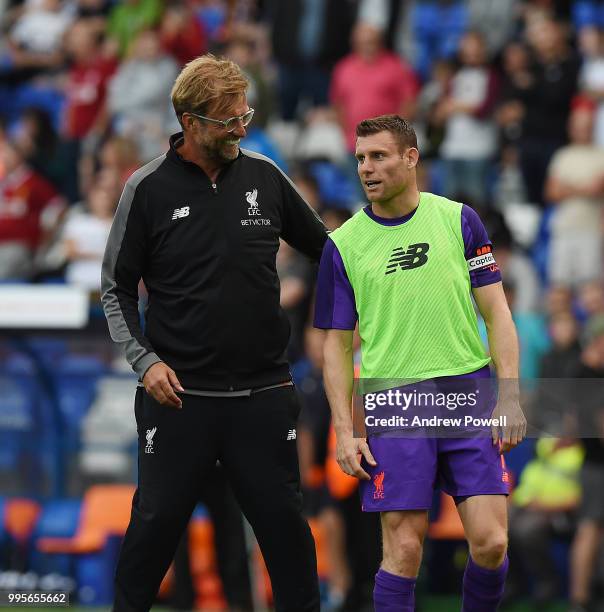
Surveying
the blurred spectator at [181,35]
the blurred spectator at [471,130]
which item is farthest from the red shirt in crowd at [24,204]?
the blurred spectator at [471,130]

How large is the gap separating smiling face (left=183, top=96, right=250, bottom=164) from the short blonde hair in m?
0.03

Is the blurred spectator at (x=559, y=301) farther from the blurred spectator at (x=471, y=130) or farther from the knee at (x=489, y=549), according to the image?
the knee at (x=489, y=549)

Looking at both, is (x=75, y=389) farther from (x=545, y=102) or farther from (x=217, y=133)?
(x=545, y=102)

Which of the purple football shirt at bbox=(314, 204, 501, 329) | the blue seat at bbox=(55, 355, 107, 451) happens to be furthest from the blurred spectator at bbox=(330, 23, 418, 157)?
the purple football shirt at bbox=(314, 204, 501, 329)

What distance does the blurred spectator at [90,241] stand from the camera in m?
12.2

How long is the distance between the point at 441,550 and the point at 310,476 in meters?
1.14

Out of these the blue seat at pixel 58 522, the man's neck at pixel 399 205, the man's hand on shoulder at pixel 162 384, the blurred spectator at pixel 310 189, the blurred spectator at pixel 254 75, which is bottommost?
the blue seat at pixel 58 522

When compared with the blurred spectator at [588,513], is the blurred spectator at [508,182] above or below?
above

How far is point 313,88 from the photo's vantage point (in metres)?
14.6

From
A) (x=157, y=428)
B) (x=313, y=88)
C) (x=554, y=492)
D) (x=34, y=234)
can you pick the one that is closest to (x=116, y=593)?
(x=157, y=428)

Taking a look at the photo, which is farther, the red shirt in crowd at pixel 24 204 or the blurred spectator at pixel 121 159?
the red shirt in crowd at pixel 24 204

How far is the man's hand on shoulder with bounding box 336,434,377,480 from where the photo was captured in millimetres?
5852

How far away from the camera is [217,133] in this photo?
227 inches

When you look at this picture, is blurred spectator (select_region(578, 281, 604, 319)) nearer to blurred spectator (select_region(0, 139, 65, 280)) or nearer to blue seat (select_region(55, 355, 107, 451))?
blue seat (select_region(55, 355, 107, 451))
